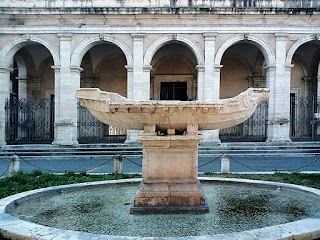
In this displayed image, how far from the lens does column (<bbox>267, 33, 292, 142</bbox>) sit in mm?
16125

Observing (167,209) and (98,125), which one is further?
(98,125)

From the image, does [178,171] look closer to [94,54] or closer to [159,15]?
[159,15]

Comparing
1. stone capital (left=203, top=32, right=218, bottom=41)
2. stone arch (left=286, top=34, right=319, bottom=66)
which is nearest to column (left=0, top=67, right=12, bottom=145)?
stone capital (left=203, top=32, right=218, bottom=41)

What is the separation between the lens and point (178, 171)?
15.6 ft

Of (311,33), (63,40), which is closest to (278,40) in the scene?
(311,33)

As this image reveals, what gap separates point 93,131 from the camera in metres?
19.8

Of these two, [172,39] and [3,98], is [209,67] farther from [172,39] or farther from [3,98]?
[3,98]

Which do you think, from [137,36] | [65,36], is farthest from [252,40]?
[65,36]

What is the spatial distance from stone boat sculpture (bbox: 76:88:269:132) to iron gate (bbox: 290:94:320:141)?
15483 mm

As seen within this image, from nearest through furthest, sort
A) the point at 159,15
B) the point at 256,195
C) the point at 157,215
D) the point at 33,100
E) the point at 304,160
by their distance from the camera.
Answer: the point at 157,215 → the point at 256,195 → the point at 304,160 → the point at 159,15 → the point at 33,100

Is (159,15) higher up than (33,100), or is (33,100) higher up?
(159,15)

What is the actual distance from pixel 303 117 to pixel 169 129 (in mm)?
16745

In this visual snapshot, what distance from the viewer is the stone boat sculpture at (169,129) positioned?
14.3 feet

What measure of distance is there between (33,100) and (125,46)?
252 inches
